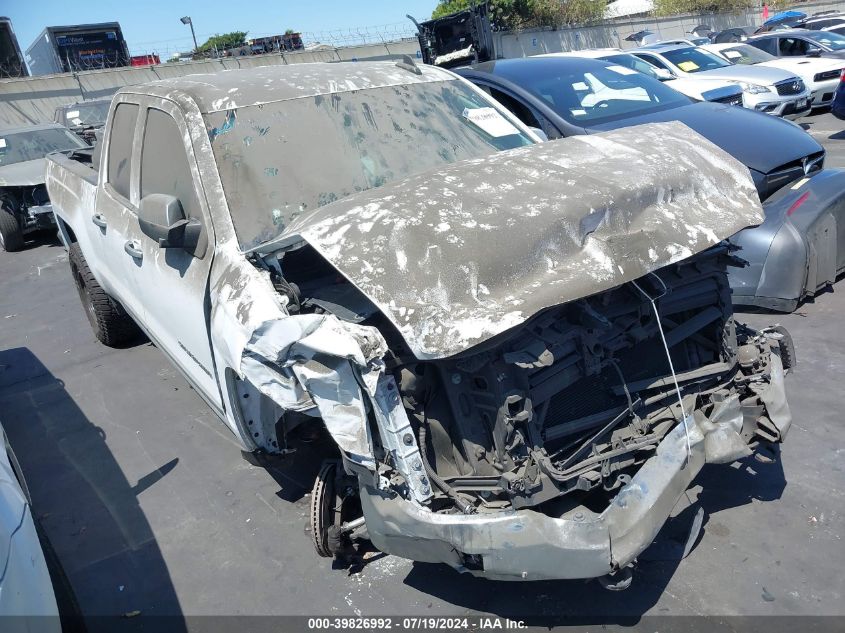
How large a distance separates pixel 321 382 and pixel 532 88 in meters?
5.00

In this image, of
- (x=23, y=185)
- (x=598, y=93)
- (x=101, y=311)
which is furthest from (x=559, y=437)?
(x=23, y=185)

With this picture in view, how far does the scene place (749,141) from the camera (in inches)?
222

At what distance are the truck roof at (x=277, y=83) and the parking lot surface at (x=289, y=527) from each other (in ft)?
5.76

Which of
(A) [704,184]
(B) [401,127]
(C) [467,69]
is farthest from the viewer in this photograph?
(C) [467,69]

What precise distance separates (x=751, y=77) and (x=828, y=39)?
5820 millimetres

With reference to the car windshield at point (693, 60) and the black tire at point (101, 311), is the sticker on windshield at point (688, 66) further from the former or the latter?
the black tire at point (101, 311)

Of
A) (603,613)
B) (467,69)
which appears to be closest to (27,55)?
(467,69)

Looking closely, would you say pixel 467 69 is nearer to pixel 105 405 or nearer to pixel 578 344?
pixel 105 405

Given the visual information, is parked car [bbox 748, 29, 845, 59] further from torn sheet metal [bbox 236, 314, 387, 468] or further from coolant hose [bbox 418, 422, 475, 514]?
torn sheet metal [bbox 236, 314, 387, 468]

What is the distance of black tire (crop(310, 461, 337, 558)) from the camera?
2932mm

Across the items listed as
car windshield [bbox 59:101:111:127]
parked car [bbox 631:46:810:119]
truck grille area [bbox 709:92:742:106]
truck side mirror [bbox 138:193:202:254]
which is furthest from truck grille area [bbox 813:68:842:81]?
car windshield [bbox 59:101:111:127]

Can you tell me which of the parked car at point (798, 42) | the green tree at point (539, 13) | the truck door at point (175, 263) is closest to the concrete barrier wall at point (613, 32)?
the green tree at point (539, 13)

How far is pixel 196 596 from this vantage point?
3.01m

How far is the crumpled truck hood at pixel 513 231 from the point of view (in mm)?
2305
